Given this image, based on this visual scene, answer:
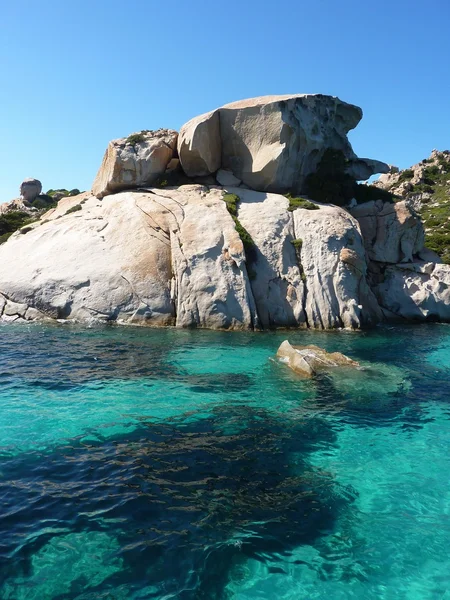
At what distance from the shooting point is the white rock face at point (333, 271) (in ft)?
96.5

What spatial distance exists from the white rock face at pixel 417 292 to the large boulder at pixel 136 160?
1981cm

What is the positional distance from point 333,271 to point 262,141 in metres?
13.7

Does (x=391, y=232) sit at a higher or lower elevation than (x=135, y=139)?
lower

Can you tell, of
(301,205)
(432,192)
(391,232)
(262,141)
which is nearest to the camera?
(301,205)

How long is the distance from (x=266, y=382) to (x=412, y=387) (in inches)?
209

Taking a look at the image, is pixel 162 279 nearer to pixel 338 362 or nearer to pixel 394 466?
pixel 338 362

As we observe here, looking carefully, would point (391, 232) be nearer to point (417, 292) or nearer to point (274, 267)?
point (417, 292)

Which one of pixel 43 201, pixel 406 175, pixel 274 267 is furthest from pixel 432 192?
pixel 274 267

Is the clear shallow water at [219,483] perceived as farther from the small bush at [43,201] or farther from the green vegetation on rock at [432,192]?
the small bush at [43,201]

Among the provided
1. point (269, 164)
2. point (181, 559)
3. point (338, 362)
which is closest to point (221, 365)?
point (338, 362)

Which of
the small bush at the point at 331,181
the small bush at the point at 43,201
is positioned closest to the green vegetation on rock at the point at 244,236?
the small bush at the point at 331,181

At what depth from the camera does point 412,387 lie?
17.1 metres

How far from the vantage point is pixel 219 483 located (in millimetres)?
9422

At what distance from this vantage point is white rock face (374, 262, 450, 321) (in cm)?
3516
